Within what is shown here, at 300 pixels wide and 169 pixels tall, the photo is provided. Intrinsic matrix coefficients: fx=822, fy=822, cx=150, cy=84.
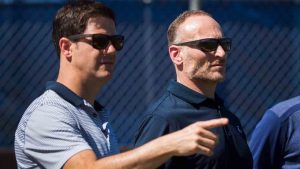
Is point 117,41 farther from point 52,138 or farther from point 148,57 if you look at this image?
point 148,57

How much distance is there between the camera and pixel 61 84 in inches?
128

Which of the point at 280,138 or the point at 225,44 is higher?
the point at 225,44

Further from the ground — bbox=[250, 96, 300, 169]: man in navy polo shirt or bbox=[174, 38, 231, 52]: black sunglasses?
bbox=[174, 38, 231, 52]: black sunglasses

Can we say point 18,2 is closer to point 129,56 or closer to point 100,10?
point 129,56

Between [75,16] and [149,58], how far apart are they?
3.20m

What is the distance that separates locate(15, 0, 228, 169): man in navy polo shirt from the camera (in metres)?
2.68

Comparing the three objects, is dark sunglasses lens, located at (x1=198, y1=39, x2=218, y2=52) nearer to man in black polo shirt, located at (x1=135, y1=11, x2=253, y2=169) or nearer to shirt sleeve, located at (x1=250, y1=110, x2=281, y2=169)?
man in black polo shirt, located at (x1=135, y1=11, x2=253, y2=169)

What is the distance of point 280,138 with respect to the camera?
406 centimetres

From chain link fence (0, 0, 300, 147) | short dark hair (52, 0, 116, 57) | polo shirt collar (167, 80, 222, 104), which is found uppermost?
short dark hair (52, 0, 116, 57)

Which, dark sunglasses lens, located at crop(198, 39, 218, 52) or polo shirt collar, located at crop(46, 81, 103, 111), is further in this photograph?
dark sunglasses lens, located at crop(198, 39, 218, 52)

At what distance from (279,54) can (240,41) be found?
35cm

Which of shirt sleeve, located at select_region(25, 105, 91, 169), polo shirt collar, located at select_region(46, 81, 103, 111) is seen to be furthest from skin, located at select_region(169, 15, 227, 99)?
shirt sleeve, located at select_region(25, 105, 91, 169)

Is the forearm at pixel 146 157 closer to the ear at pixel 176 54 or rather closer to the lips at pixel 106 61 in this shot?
the lips at pixel 106 61

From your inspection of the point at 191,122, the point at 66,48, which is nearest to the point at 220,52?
the point at 191,122
